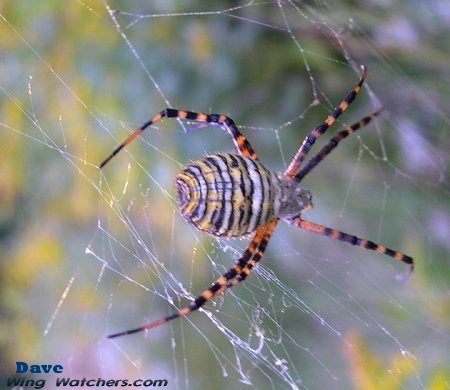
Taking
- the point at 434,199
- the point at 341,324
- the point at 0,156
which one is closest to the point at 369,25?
the point at 434,199

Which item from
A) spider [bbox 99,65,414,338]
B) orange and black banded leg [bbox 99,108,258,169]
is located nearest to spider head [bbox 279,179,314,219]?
spider [bbox 99,65,414,338]

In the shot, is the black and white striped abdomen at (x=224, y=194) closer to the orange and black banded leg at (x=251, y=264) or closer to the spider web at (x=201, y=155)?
the orange and black banded leg at (x=251, y=264)

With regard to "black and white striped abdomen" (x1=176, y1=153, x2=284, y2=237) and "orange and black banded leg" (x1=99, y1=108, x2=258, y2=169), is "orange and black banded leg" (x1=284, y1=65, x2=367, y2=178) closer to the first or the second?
"orange and black banded leg" (x1=99, y1=108, x2=258, y2=169)

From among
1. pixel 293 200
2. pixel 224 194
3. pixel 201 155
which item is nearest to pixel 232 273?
pixel 293 200

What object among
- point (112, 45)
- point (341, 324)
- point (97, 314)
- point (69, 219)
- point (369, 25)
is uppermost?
point (369, 25)

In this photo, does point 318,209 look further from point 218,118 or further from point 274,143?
point 218,118
